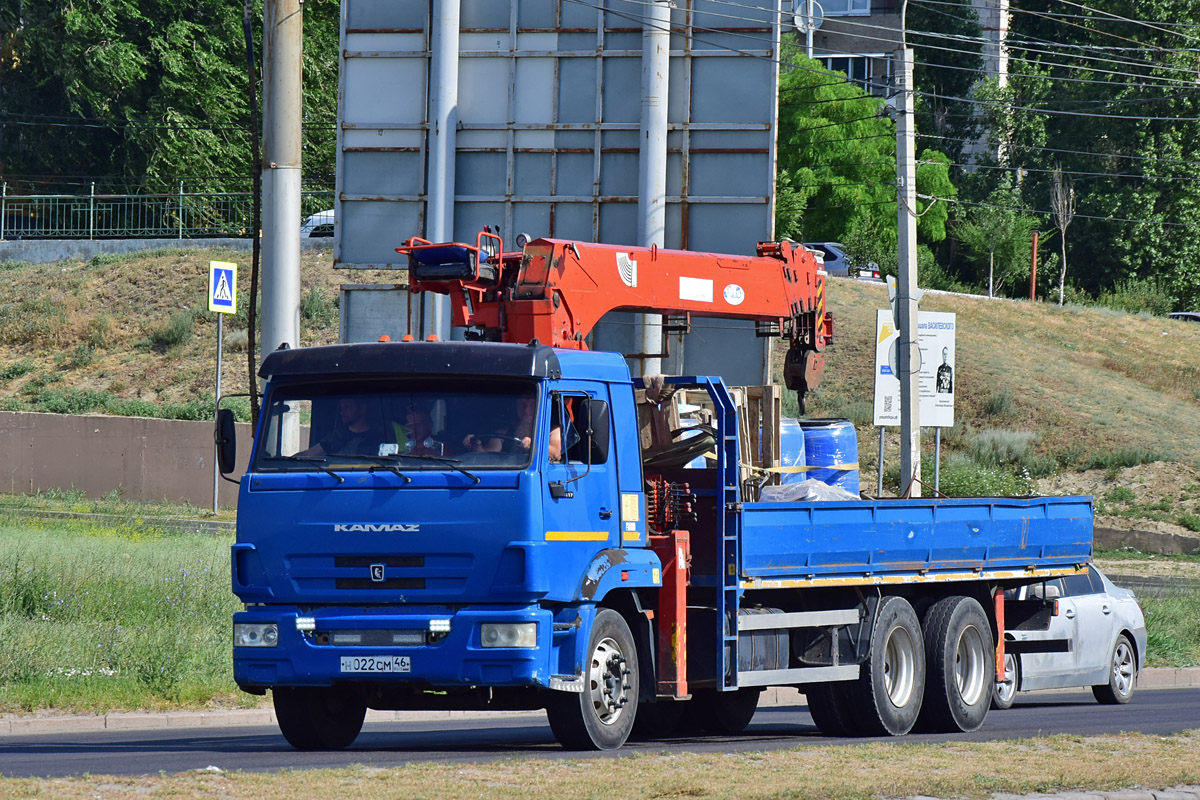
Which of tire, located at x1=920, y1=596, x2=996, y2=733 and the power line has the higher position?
the power line

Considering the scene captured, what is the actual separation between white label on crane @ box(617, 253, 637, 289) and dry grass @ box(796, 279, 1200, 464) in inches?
1179

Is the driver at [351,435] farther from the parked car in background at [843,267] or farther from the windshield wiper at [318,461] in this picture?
the parked car in background at [843,267]

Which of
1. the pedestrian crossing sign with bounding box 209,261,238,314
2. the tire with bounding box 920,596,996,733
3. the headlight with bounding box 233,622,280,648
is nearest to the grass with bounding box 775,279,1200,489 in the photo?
the pedestrian crossing sign with bounding box 209,261,238,314

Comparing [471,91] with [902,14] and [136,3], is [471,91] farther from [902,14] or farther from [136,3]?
[136,3]

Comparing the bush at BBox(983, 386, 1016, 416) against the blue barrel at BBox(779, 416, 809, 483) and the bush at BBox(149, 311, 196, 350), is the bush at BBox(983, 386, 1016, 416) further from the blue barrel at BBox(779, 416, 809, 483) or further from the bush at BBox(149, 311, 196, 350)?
the blue barrel at BBox(779, 416, 809, 483)

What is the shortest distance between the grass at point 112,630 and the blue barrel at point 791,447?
483 centimetres

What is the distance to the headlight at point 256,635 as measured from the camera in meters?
10.5

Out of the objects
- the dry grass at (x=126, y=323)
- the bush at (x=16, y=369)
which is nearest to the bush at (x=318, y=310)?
the dry grass at (x=126, y=323)

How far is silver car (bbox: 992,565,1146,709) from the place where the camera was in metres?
15.5

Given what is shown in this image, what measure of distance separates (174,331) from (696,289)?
122ft

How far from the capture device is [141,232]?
5653 centimetres

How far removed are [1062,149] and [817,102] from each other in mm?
13236

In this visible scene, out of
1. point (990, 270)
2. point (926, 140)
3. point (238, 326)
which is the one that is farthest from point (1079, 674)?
point (926, 140)

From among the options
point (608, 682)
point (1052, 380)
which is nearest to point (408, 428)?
point (608, 682)
